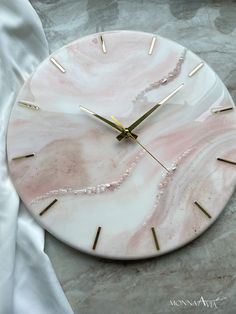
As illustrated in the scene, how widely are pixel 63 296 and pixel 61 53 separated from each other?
0.55 meters

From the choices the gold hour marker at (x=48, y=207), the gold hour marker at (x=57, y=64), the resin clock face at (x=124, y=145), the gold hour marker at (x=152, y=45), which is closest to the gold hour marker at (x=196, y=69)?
the resin clock face at (x=124, y=145)

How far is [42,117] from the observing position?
3.65ft

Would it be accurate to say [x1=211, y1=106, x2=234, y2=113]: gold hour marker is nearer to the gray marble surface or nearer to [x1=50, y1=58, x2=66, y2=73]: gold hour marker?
the gray marble surface

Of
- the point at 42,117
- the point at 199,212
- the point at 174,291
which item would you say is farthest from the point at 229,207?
the point at 42,117

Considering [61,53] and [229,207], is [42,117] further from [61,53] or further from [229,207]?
[229,207]

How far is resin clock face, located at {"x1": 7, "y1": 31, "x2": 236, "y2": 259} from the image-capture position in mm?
1046

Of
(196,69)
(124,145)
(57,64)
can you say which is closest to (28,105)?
(57,64)

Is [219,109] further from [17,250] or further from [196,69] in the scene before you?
[17,250]

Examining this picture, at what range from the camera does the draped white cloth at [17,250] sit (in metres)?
1.01

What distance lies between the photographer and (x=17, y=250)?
1061 millimetres

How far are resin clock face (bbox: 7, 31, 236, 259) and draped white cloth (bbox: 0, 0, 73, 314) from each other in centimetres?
3

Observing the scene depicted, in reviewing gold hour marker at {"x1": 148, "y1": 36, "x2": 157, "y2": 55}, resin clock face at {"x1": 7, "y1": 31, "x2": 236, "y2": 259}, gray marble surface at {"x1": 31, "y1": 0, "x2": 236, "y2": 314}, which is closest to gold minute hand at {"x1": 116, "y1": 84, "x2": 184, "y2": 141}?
resin clock face at {"x1": 7, "y1": 31, "x2": 236, "y2": 259}

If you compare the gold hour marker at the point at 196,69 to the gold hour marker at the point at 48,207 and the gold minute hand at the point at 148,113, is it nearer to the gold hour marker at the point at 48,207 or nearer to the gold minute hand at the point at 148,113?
the gold minute hand at the point at 148,113

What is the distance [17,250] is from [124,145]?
32 cm
